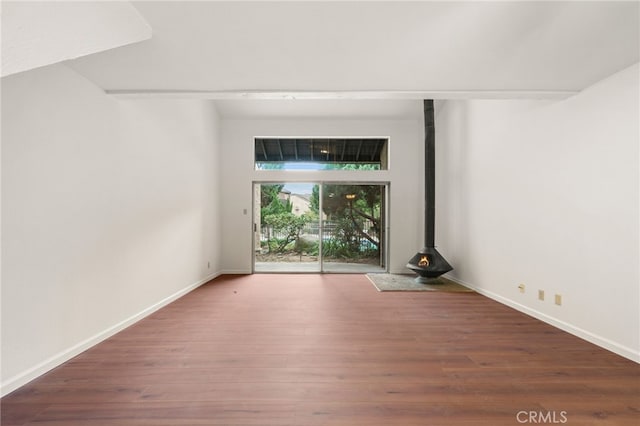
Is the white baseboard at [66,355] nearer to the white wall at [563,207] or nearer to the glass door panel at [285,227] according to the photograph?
the glass door panel at [285,227]

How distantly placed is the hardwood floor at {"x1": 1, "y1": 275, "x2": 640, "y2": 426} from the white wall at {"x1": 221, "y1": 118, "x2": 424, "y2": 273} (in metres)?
2.58

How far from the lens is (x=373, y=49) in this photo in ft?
6.86

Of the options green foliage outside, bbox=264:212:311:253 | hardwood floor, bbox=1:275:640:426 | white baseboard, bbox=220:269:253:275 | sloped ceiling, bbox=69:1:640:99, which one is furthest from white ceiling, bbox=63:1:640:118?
white baseboard, bbox=220:269:253:275

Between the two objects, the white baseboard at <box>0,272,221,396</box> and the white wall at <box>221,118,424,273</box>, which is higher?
the white wall at <box>221,118,424,273</box>

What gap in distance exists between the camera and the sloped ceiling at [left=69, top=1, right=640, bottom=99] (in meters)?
1.73

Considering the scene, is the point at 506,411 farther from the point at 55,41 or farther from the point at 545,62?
the point at 55,41

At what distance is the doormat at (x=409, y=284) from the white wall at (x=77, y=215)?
3361 millimetres

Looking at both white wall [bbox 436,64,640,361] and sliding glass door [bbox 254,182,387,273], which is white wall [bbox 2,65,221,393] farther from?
white wall [bbox 436,64,640,361]

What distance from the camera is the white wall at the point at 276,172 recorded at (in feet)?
19.6

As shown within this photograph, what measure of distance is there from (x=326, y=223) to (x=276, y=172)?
1553mm

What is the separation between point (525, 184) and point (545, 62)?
1.69 meters

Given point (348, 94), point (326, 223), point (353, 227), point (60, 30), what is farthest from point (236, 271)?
point (60, 30)

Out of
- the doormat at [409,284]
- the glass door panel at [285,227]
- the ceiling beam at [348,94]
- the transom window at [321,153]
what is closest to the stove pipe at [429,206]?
the doormat at [409,284]

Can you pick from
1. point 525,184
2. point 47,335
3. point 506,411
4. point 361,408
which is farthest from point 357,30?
point 47,335
